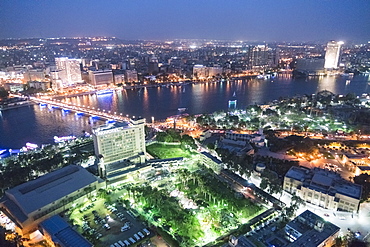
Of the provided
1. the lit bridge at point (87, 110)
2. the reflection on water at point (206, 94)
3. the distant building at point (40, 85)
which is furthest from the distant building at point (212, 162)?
the distant building at point (40, 85)

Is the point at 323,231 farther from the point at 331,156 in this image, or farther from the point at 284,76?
the point at 284,76

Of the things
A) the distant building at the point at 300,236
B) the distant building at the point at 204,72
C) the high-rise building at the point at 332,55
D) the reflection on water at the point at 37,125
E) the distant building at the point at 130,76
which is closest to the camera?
the distant building at the point at 300,236

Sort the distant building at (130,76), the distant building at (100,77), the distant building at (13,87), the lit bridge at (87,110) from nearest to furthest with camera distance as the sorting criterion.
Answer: the lit bridge at (87,110)
the distant building at (13,87)
the distant building at (100,77)
the distant building at (130,76)

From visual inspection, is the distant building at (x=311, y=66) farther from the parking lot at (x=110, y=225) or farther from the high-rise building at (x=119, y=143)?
the parking lot at (x=110, y=225)

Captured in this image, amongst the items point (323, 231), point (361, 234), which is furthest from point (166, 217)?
point (361, 234)

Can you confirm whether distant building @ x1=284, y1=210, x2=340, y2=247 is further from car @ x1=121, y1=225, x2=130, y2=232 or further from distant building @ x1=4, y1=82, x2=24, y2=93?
distant building @ x1=4, y1=82, x2=24, y2=93
